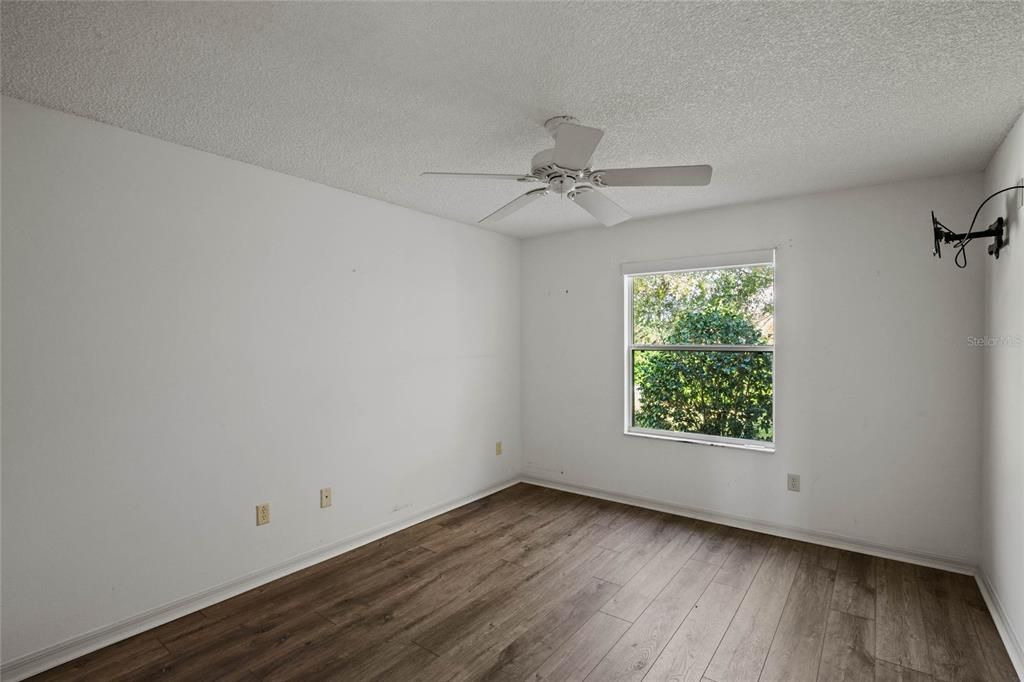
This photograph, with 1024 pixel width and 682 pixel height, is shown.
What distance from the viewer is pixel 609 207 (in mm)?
2678

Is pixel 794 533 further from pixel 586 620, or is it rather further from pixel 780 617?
pixel 586 620

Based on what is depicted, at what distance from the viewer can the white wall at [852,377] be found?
2986 millimetres

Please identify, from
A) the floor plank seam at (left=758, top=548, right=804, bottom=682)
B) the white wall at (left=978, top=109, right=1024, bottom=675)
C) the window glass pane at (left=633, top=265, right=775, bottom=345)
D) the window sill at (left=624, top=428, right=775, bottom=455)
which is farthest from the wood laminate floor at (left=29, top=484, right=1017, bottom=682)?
the window glass pane at (left=633, top=265, right=775, bottom=345)

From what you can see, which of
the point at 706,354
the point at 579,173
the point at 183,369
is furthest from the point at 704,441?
the point at 183,369

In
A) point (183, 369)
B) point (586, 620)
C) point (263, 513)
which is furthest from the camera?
point (263, 513)

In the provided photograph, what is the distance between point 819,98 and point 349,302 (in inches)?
110

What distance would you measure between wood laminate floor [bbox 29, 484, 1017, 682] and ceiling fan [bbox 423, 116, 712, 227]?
2.06 meters

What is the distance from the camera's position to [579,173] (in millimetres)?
2275

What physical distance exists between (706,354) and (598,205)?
190 centimetres

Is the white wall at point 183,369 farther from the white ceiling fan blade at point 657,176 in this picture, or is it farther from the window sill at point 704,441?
the white ceiling fan blade at point 657,176

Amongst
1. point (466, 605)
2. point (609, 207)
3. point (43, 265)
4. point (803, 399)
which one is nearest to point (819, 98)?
point (609, 207)

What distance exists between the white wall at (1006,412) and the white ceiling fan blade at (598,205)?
1.70 meters

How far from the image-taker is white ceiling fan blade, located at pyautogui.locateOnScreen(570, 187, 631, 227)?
8.17 feet

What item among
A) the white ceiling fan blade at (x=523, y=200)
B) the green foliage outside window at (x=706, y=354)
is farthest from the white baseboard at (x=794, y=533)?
the white ceiling fan blade at (x=523, y=200)
